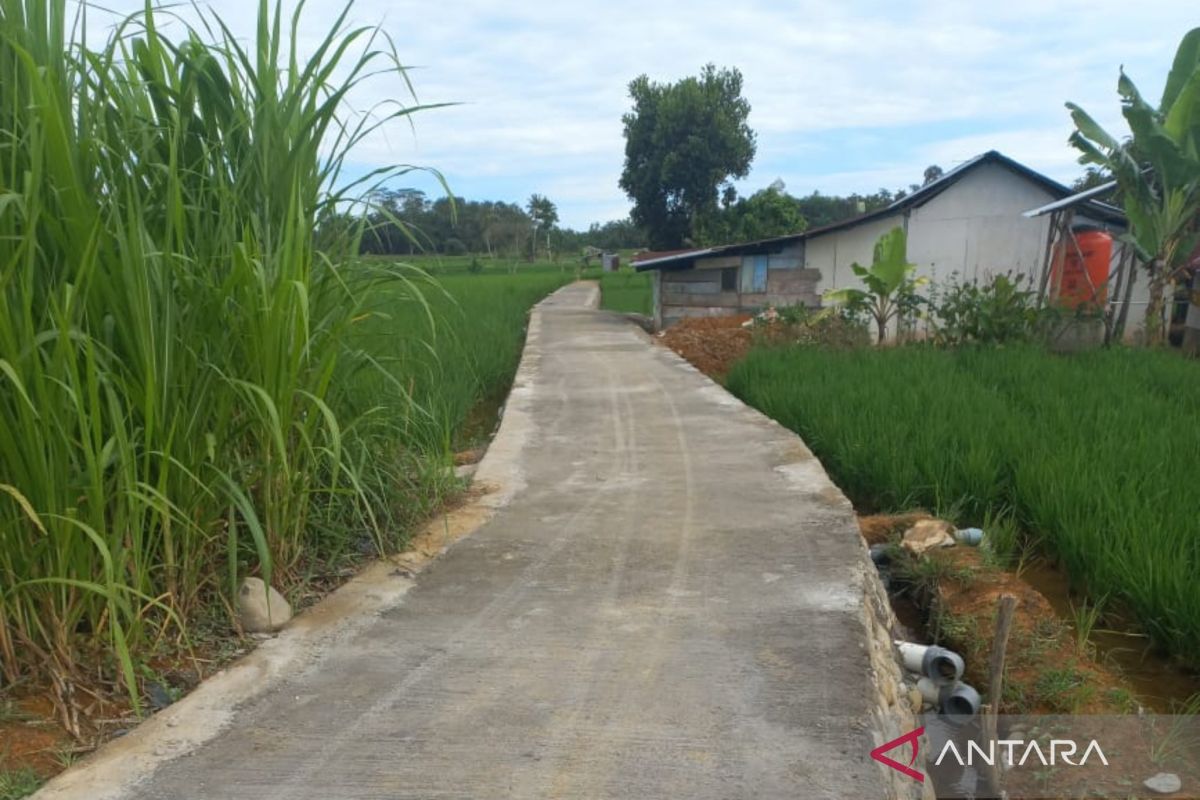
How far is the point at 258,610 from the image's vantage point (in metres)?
2.09

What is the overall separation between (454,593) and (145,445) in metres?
0.92

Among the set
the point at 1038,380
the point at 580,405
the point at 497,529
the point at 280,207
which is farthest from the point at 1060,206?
the point at 280,207

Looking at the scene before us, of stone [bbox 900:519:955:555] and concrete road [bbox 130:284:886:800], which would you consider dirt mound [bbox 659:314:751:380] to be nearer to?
stone [bbox 900:519:955:555]

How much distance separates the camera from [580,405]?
570cm

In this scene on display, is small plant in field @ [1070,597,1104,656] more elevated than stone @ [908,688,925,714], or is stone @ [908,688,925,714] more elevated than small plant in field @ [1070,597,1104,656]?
small plant in field @ [1070,597,1104,656]

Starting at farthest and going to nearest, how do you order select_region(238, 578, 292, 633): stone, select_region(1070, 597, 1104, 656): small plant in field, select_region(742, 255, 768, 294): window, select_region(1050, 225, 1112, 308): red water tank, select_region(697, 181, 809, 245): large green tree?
select_region(697, 181, 809, 245): large green tree
select_region(742, 255, 768, 294): window
select_region(1050, 225, 1112, 308): red water tank
select_region(1070, 597, 1104, 656): small plant in field
select_region(238, 578, 292, 633): stone

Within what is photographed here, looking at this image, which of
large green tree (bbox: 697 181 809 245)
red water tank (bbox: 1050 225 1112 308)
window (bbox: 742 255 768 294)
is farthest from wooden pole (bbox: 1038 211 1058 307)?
large green tree (bbox: 697 181 809 245)

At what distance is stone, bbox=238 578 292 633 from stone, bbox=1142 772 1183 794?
2.18 m

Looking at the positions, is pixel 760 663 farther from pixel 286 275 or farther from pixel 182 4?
pixel 182 4

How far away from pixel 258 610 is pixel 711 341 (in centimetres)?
872

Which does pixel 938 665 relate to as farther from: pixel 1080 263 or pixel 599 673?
pixel 1080 263

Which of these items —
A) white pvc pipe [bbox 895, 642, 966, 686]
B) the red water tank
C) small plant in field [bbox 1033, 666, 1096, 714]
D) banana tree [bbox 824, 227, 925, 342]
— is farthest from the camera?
the red water tank

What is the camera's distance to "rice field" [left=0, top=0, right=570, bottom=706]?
164 cm

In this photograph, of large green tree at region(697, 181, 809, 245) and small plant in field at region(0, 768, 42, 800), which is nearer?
small plant in field at region(0, 768, 42, 800)
